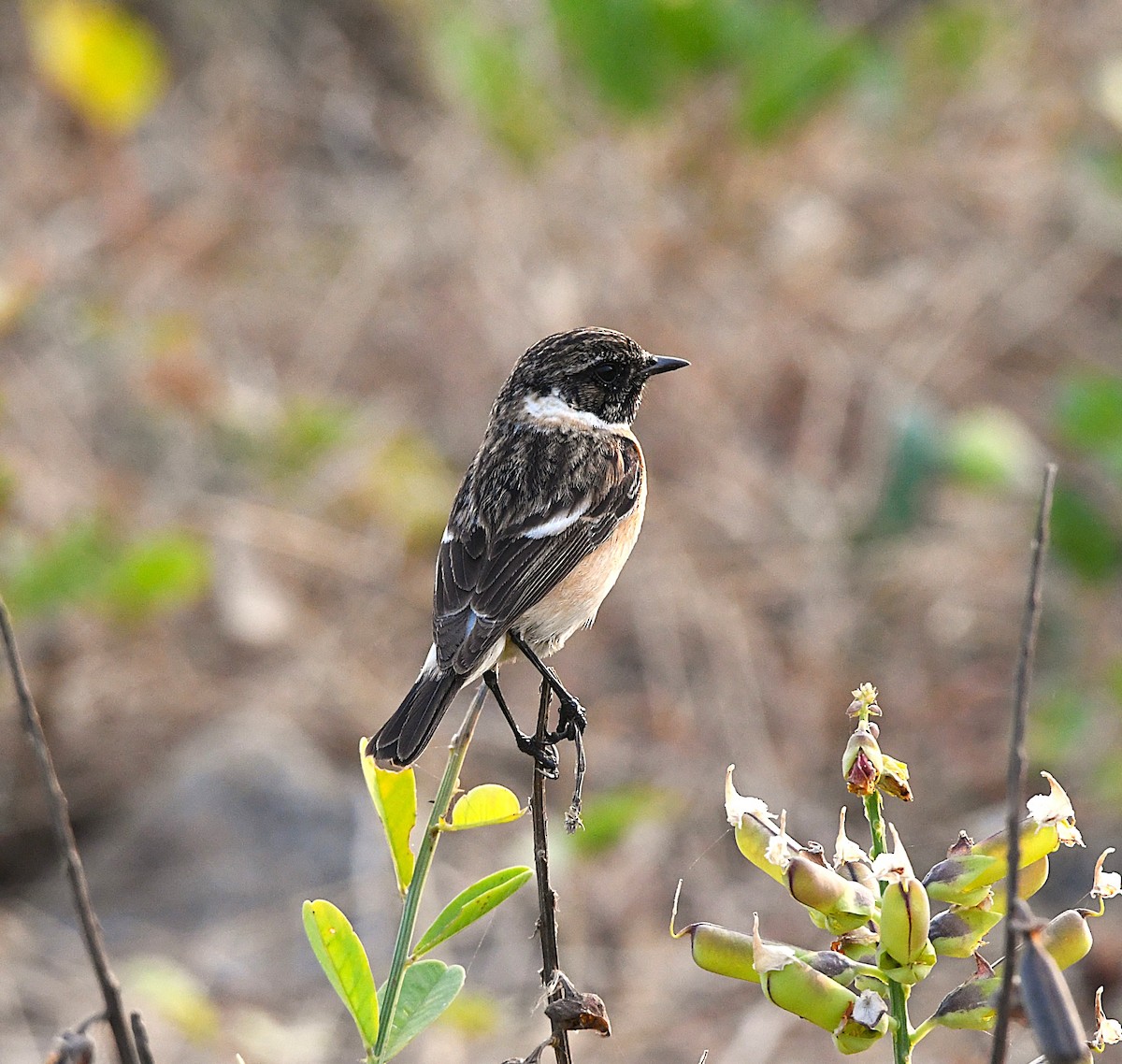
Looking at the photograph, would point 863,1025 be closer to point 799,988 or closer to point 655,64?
point 799,988

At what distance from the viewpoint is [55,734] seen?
232 inches

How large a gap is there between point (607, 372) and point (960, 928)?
261 cm

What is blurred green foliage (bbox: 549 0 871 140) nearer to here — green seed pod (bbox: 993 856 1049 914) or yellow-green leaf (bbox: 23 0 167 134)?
yellow-green leaf (bbox: 23 0 167 134)

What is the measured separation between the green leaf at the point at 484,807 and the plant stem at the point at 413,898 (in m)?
0.02

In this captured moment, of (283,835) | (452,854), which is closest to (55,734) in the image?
(283,835)

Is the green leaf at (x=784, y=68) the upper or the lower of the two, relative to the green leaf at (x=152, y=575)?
A: upper

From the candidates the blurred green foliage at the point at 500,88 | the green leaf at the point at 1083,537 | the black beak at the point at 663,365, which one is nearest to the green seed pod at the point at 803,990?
the black beak at the point at 663,365

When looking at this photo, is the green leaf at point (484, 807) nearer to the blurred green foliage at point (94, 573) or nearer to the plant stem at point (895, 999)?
the plant stem at point (895, 999)

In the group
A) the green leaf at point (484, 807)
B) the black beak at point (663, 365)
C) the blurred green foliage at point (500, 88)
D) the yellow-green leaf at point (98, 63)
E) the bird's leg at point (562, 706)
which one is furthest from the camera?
the yellow-green leaf at point (98, 63)

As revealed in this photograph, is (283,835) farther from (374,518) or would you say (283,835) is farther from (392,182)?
(392,182)

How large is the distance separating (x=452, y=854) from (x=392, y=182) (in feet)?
16.9

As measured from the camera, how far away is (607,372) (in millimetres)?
3891

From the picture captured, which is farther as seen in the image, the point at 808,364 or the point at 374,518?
the point at 808,364

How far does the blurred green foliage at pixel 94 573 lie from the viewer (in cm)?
490
